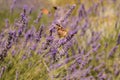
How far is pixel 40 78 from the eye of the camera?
2369 mm

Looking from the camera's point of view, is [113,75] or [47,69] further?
[113,75]

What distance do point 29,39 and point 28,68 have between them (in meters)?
0.37

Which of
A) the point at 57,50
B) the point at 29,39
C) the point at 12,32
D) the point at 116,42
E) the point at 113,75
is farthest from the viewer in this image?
the point at 116,42

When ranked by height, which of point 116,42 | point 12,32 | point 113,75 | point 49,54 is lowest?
point 113,75

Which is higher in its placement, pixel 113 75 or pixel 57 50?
pixel 57 50

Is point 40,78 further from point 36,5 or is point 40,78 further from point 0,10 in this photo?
point 36,5

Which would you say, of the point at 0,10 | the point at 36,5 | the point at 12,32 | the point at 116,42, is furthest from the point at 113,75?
the point at 36,5

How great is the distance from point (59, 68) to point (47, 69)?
129mm

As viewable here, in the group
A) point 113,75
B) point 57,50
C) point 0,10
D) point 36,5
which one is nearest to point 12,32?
point 57,50

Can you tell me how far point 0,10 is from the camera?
16.6ft

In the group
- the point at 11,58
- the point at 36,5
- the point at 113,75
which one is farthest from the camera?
the point at 36,5

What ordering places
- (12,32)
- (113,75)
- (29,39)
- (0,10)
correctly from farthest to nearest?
(0,10) → (113,75) → (29,39) → (12,32)

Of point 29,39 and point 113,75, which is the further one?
point 113,75

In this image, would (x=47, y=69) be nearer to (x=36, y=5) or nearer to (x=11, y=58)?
Answer: (x=11, y=58)
